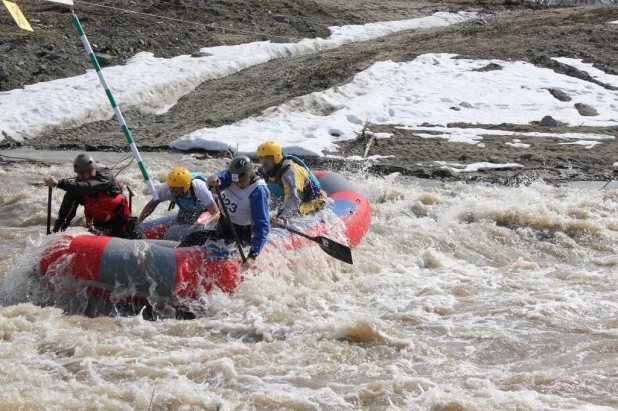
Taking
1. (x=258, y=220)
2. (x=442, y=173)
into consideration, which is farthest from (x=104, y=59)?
(x=258, y=220)

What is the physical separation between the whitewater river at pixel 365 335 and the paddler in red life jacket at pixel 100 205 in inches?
9.9

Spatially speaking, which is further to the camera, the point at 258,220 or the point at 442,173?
the point at 442,173

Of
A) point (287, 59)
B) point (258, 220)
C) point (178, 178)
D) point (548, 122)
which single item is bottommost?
point (287, 59)

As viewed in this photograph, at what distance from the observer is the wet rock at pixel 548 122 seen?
14.2m

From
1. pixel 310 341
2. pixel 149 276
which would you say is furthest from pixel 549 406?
pixel 149 276

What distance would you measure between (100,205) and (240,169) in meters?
1.55

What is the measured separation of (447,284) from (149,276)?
3.08 m

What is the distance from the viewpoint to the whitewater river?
204 inches

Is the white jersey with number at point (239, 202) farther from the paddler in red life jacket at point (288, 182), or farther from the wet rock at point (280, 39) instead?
the wet rock at point (280, 39)

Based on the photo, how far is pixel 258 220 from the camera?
6.80 metres

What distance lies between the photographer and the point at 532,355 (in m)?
5.99

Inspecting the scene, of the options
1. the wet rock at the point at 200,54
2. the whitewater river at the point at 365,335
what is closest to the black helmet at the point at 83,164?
the whitewater river at the point at 365,335

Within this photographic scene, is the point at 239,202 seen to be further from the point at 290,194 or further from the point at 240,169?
the point at 290,194

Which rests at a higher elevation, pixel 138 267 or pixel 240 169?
pixel 240 169
